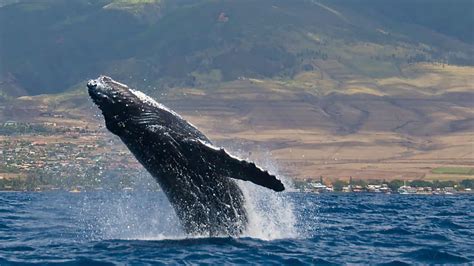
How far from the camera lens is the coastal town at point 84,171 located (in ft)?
292

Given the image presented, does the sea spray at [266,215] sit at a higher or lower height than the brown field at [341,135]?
lower

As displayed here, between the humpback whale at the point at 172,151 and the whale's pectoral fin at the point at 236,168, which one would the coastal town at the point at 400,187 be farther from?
the whale's pectoral fin at the point at 236,168

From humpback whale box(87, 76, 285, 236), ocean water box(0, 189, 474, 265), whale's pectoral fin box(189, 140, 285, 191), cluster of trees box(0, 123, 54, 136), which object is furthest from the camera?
cluster of trees box(0, 123, 54, 136)

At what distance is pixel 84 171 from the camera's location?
10244 cm

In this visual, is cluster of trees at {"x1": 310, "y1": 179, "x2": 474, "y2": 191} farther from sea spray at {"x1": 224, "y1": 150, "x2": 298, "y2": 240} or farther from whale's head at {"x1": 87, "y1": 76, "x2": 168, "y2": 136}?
whale's head at {"x1": 87, "y1": 76, "x2": 168, "y2": 136}

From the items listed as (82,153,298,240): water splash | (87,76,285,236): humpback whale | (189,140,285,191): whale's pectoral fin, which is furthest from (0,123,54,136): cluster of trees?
(189,140,285,191): whale's pectoral fin

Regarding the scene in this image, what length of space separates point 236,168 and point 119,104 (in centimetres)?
211

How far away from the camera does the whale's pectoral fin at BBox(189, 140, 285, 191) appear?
43.8 ft

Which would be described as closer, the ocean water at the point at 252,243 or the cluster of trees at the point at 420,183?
the ocean water at the point at 252,243

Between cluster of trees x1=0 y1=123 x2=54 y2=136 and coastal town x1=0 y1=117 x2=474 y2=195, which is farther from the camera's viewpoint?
cluster of trees x1=0 y1=123 x2=54 y2=136

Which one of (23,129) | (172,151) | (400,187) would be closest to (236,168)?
(172,151)

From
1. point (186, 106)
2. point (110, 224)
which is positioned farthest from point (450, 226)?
point (186, 106)

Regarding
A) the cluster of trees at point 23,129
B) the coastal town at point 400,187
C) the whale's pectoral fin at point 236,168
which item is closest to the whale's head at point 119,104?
the whale's pectoral fin at point 236,168

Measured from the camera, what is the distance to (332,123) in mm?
188000
